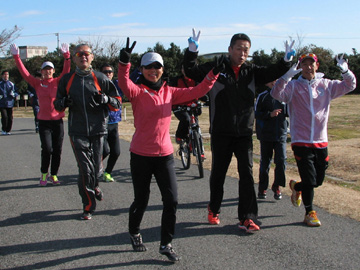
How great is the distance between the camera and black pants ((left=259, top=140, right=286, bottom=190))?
→ 6.21m

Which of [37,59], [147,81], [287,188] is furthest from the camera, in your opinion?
[37,59]

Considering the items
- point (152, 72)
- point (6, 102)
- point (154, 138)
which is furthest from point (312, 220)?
point (6, 102)

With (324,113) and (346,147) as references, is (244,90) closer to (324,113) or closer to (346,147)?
(324,113)

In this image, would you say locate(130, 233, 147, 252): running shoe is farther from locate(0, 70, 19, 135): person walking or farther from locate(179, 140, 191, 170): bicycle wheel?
locate(0, 70, 19, 135): person walking

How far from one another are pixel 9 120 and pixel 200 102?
9.78 meters

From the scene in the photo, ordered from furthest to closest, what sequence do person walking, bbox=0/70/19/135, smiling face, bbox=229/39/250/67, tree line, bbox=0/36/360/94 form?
tree line, bbox=0/36/360/94 → person walking, bbox=0/70/19/135 → smiling face, bbox=229/39/250/67

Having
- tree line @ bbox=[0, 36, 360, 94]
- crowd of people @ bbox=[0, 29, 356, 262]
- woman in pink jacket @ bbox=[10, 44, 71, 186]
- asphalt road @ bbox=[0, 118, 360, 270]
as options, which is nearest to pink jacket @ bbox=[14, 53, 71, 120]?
woman in pink jacket @ bbox=[10, 44, 71, 186]

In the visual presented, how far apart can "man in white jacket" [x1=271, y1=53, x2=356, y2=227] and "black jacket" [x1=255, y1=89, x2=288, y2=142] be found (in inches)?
40.1

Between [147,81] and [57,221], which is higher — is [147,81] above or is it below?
above

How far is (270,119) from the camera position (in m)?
6.23

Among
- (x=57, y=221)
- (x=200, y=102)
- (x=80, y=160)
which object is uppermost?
(x=200, y=102)

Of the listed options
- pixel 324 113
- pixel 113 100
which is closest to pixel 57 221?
pixel 113 100

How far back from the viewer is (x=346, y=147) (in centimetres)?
1160

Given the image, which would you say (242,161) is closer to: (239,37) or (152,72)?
(239,37)
